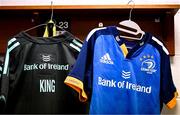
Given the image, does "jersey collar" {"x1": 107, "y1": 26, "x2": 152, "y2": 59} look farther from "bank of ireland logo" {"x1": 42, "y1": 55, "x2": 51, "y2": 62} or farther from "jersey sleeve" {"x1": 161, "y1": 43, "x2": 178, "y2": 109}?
"bank of ireland logo" {"x1": 42, "y1": 55, "x2": 51, "y2": 62}

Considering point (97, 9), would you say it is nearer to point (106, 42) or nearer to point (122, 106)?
point (106, 42)

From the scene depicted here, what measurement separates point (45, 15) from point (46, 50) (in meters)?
0.26

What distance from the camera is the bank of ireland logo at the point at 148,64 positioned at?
139 cm

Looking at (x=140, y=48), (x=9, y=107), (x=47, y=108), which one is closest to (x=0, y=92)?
(x=9, y=107)

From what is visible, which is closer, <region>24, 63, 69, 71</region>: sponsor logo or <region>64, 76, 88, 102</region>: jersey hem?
<region>64, 76, 88, 102</region>: jersey hem

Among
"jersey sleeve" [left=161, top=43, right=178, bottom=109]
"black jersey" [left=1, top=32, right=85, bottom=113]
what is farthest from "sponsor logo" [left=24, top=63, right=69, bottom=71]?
"jersey sleeve" [left=161, top=43, right=178, bottom=109]

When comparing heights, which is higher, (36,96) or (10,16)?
(10,16)

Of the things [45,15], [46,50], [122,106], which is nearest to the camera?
[122,106]

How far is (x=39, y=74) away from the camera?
4.60ft

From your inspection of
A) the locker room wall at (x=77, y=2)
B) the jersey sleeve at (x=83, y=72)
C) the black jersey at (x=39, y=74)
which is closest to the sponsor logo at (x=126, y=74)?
the jersey sleeve at (x=83, y=72)

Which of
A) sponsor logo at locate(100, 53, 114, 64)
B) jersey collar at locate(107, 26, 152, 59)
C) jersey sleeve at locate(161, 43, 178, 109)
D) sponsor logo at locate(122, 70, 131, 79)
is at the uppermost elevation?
jersey collar at locate(107, 26, 152, 59)

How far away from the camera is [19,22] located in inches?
63.4

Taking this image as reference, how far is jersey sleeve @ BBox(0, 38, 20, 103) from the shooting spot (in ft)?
4.41

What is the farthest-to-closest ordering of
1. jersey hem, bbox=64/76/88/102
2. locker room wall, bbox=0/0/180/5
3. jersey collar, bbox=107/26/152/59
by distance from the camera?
locker room wall, bbox=0/0/180/5 < jersey collar, bbox=107/26/152/59 < jersey hem, bbox=64/76/88/102
